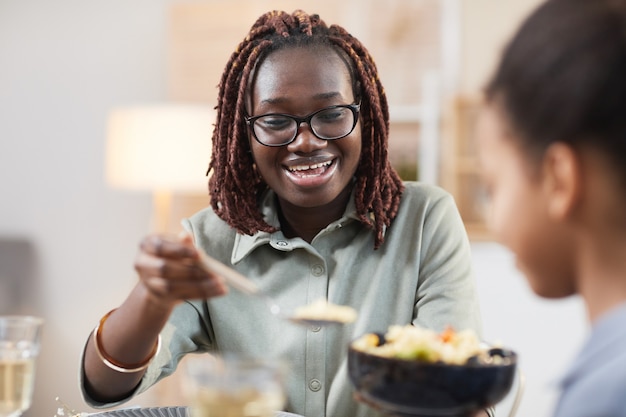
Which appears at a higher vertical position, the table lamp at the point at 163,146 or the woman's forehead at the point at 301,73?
the woman's forehead at the point at 301,73

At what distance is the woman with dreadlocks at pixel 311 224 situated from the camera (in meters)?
1.52

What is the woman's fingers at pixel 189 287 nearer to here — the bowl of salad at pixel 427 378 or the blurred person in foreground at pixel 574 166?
the bowl of salad at pixel 427 378

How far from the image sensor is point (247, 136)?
5.45 feet

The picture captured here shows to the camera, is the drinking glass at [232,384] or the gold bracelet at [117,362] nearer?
the drinking glass at [232,384]

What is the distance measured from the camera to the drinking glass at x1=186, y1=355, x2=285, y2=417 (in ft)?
2.84

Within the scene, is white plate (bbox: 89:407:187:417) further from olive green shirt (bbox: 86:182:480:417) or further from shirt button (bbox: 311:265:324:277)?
shirt button (bbox: 311:265:324:277)

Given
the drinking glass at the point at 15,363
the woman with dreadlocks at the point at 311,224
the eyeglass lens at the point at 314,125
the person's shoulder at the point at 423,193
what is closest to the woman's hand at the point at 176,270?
the drinking glass at the point at 15,363

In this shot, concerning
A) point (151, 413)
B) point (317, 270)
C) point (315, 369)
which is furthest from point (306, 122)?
point (151, 413)

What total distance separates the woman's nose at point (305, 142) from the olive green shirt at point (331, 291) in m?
0.18

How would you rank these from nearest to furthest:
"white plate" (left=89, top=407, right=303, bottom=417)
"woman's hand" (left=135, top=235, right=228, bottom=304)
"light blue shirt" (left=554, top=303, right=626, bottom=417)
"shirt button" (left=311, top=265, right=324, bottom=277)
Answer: "light blue shirt" (left=554, top=303, right=626, bottom=417) → "woman's hand" (left=135, top=235, right=228, bottom=304) → "white plate" (left=89, top=407, right=303, bottom=417) → "shirt button" (left=311, top=265, right=324, bottom=277)

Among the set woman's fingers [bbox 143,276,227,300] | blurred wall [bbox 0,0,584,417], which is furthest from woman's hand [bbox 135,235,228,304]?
blurred wall [bbox 0,0,584,417]

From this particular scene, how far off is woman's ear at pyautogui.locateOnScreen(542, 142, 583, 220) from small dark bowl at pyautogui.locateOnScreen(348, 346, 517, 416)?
200 millimetres

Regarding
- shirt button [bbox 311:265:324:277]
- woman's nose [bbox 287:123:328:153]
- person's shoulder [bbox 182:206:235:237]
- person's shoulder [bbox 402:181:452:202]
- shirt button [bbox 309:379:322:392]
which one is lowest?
shirt button [bbox 309:379:322:392]

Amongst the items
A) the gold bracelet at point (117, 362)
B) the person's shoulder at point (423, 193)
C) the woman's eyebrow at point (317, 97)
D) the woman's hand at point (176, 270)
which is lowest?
the gold bracelet at point (117, 362)
